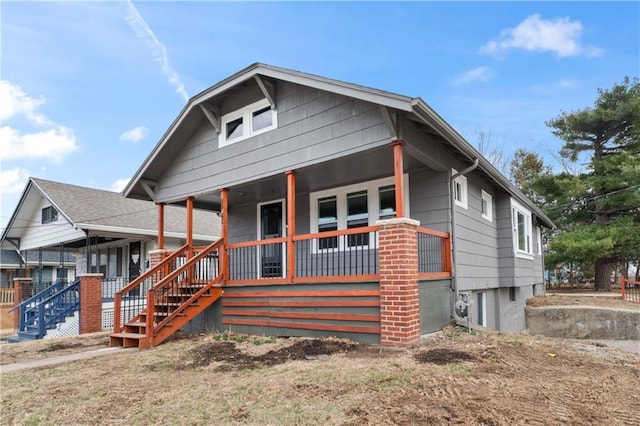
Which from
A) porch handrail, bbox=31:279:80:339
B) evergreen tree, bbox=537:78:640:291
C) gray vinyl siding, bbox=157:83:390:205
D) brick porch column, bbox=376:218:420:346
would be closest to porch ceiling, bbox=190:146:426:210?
gray vinyl siding, bbox=157:83:390:205

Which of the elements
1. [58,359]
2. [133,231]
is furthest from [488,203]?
[133,231]

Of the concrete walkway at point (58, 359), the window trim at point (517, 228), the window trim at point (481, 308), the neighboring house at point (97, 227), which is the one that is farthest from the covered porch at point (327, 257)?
the neighboring house at point (97, 227)

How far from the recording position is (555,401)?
144 inches

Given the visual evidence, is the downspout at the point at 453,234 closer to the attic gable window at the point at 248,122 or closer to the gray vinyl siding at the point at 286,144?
the gray vinyl siding at the point at 286,144

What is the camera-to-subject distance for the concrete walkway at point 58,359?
6176 mm

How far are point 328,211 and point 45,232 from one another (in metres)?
14.4

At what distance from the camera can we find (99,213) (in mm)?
16719

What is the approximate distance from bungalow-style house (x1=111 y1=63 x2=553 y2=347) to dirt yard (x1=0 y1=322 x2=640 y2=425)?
0.96m

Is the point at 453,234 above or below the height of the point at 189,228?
below

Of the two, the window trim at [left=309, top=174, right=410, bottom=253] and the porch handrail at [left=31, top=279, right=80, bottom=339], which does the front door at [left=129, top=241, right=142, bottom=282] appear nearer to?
the porch handrail at [left=31, top=279, right=80, bottom=339]

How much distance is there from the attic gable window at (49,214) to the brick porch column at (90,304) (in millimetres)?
6330

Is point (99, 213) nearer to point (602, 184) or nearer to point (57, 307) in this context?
point (57, 307)

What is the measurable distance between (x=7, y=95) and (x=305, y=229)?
52.4 ft

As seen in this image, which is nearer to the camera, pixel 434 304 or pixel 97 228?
pixel 434 304
